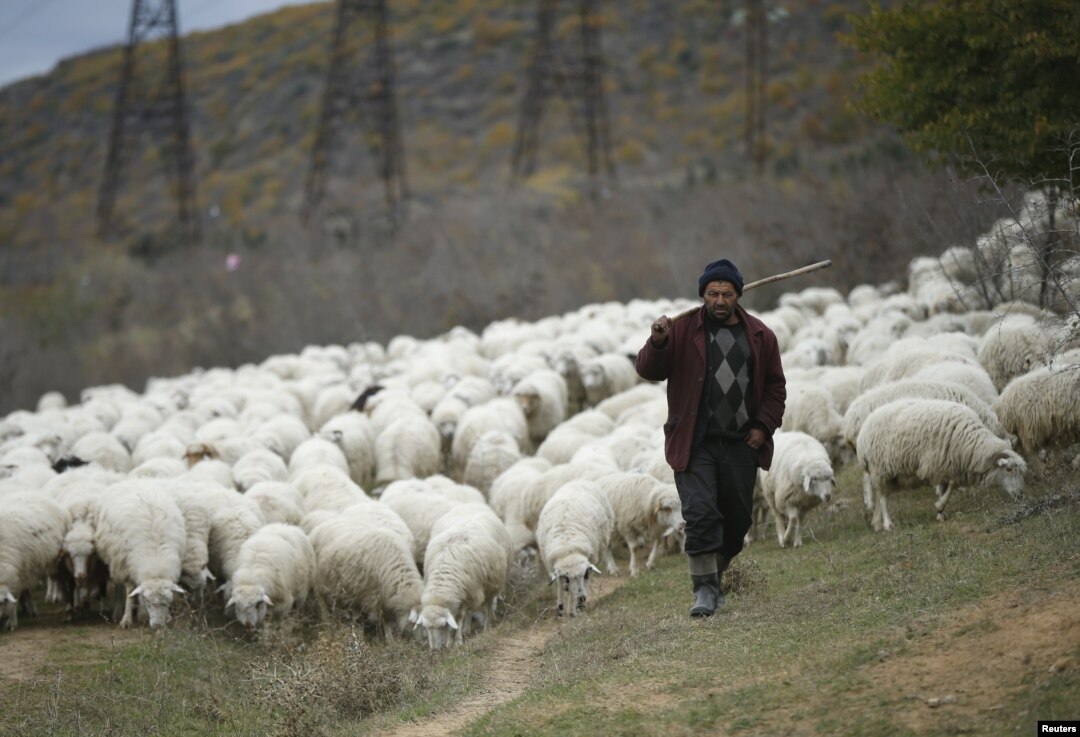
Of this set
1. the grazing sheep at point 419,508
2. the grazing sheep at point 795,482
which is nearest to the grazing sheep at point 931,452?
the grazing sheep at point 795,482

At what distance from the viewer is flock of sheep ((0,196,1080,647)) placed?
9578mm

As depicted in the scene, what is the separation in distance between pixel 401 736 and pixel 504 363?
11610 mm

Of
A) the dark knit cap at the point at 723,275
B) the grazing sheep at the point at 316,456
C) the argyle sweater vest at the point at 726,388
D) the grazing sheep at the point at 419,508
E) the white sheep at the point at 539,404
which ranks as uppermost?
the white sheep at the point at 539,404

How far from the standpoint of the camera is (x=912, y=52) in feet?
44.0

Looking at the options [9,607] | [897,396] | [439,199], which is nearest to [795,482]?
[897,396]

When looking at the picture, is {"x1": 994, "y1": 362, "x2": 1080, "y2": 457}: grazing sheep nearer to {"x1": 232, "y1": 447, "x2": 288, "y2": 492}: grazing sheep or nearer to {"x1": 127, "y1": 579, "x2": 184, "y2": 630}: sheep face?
{"x1": 127, "y1": 579, "x2": 184, "y2": 630}: sheep face

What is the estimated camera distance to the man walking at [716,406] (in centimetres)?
728

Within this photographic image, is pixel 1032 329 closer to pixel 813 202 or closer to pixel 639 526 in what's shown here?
pixel 639 526

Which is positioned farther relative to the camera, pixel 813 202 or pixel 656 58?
pixel 656 58

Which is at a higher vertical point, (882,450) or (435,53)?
(435,53)

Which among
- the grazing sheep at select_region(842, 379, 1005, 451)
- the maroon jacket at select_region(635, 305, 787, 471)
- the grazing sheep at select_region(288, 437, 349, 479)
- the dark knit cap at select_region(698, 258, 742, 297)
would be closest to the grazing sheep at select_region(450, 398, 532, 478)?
the grazing sheep at select_region(288, 437, 349, 479)

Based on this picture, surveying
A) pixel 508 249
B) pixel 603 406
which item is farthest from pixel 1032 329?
pixel 508 249

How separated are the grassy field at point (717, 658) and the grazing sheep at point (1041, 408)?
0.34 metres

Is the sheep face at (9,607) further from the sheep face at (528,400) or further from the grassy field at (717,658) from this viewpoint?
the sheep face at (528,400)
